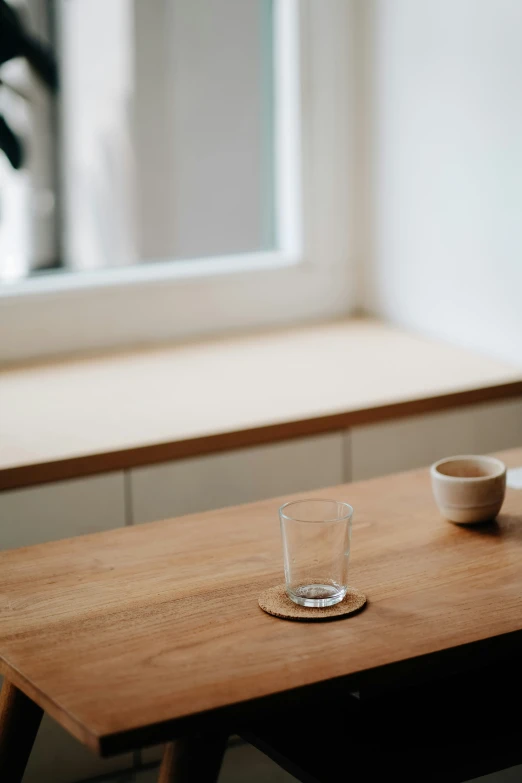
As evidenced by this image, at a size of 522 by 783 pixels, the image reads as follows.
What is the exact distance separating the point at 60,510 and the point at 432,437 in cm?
73

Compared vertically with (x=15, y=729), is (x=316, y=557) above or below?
above

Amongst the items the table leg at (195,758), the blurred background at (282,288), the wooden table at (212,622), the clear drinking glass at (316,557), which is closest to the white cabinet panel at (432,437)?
the blurred background at (282,288)

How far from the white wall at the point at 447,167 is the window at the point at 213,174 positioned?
0.11m

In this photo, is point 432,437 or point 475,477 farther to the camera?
point 432,437

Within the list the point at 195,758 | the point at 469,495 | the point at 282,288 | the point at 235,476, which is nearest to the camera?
the point at 195,758

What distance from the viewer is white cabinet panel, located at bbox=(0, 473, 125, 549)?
5.86 feet

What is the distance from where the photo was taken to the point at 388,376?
2242mm

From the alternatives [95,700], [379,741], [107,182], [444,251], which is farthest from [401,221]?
[95,700]

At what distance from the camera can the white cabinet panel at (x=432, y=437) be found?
2090mm

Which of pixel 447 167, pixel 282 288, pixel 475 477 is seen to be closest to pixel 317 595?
pixel 475 477

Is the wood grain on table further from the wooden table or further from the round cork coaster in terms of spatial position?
the round cork coaster

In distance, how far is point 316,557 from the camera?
47.2 inches

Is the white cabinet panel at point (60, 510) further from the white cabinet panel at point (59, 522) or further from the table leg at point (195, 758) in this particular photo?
the table leg at point (195, 758)

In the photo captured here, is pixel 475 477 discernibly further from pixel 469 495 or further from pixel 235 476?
pixel 235 476
